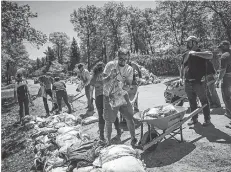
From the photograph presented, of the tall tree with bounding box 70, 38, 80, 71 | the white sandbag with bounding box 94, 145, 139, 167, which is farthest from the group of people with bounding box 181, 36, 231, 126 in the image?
the tall tree with bounding box 70, 38, 80, 71

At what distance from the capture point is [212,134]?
4.28 metres

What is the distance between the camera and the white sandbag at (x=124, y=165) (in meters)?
2.70

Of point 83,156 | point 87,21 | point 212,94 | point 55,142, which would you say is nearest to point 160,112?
point 83,156

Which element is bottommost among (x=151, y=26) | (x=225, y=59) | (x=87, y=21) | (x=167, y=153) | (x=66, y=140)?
(x=167, y=153)

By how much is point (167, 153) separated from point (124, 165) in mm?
1346

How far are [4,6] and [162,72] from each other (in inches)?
629

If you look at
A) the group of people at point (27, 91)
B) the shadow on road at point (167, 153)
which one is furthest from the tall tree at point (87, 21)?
the shadow on road at point (167, 153)

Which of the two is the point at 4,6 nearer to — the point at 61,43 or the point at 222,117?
the point at 222,117

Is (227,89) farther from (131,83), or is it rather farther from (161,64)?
(161,64)

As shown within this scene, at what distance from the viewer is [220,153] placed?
11.3 ft

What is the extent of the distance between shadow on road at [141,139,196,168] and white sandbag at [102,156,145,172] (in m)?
0.67

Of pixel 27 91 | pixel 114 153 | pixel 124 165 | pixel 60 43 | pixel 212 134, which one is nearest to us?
pixel 124 165

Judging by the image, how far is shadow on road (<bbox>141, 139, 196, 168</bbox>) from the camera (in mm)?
3447

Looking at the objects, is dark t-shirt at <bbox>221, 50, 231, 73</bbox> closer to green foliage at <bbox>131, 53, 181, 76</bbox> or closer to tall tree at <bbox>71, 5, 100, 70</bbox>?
green foliage at <bbox>131, 53, 181, 76</bbox>
